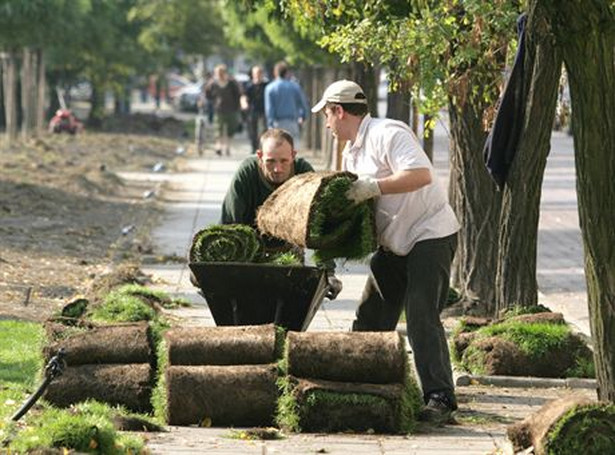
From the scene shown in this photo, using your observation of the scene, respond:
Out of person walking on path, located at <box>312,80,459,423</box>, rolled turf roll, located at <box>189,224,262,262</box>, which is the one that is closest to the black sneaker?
person walking on path, located at <box>312,80,459,423</box>

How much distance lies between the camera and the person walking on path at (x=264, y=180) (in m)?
11.2

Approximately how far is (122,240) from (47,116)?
39156 mm

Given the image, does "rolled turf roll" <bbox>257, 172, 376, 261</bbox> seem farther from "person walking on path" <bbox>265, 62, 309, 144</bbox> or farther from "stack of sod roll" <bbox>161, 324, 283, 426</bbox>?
"person walking on path" <bbox>265, 62, 309, 144</bbox>

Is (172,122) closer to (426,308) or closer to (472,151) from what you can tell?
(472,151)

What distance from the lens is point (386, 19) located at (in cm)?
1573

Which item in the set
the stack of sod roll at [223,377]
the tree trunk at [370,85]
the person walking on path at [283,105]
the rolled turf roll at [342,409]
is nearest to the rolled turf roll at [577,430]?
the rolled turf roll at [342,409]

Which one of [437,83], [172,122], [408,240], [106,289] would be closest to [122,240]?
[106,289]

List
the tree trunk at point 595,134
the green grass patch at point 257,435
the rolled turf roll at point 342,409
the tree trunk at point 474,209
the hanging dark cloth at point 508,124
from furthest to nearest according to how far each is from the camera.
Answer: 1. the tree trunk at point 474,209
2. the hanging dark cloth at point 508,124
3. the rolled turf roll at point 342,409
4. the green grass patch at point 257,435
5. the tree trunk at point 595,134

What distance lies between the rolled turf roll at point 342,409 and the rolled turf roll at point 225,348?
316mm

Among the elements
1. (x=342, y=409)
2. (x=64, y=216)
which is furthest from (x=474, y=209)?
(x=64, y=216)

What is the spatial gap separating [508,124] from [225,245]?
2710 mm

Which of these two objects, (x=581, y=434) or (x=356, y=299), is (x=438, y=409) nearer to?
(x=581, y=434)

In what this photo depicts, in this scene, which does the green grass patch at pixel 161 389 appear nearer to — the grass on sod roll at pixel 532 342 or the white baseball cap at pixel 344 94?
the white baseball cap at pixel 344 94

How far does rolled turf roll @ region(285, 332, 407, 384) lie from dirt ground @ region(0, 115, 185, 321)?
5.12m
